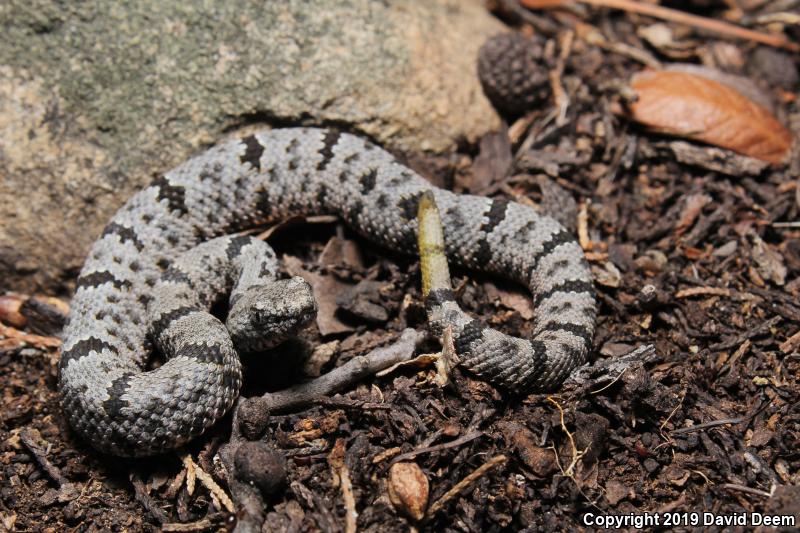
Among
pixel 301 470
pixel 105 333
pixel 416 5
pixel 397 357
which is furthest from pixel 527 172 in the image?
pixel 105 333

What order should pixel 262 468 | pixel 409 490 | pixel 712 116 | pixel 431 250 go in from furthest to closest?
1. pixel 712 116
2. pixel 431 250
3. pixel 262 468
4. pixel 409 490

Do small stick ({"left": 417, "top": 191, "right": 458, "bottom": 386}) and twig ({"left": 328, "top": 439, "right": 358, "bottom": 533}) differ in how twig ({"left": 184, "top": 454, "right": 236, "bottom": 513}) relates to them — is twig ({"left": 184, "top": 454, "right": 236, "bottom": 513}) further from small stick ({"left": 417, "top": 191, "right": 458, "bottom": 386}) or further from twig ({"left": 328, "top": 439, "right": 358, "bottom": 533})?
small stick ({"left": 417, "top": 191, "right": 458, "bottom": 386})

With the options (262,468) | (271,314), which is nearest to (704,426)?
(262,468)

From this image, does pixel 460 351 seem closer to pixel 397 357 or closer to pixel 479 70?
pixel 397 357

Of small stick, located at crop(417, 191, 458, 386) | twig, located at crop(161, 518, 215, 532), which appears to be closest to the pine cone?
small stick, located at crop(417, 191, 458, 386)

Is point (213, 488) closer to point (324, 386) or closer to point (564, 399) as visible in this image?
point (324, 386)

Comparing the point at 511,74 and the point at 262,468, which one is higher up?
the point at 511,74
